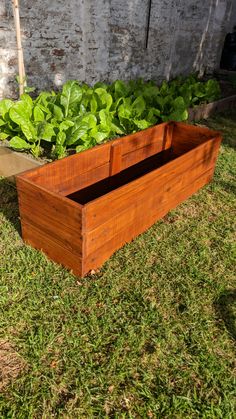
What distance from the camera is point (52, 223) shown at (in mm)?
2607

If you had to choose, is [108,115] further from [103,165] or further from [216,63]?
[216,63]

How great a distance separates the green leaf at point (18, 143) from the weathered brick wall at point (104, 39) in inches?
57.4

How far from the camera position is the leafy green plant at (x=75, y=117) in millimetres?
3844

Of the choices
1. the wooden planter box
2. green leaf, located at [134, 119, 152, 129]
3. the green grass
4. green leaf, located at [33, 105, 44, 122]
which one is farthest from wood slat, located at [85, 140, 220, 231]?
green leaf, located at [33, 105, 44, 122]

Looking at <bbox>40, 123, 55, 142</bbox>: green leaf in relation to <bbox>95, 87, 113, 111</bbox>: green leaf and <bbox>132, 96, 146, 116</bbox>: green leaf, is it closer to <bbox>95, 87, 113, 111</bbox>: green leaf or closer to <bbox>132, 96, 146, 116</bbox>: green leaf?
<bbox>95, 87, 113, 111</bbox>: green leaf

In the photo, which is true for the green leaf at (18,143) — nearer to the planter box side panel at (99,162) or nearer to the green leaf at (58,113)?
the green leaf at (58,113)

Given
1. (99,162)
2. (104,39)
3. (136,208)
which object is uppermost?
(104,39)

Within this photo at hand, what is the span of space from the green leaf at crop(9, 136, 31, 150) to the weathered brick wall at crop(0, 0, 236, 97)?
4.78ft

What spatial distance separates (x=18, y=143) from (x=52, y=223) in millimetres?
1585

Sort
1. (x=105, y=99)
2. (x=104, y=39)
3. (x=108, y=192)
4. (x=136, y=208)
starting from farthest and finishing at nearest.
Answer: (x=104, y=39) < (x=105, y=99) < (x=108, y=192) < (x=136, y=208)

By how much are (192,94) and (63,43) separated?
2.61 m

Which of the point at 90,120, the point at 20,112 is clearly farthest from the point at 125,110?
the point at 20,112

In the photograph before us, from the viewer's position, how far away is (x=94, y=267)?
2.77 m

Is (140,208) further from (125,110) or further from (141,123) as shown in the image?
(125,110)
